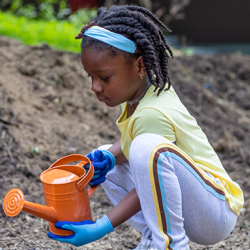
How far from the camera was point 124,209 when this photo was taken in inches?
53.8

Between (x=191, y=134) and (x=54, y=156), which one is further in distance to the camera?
(x=54, y=156)

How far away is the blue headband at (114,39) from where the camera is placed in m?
1.36

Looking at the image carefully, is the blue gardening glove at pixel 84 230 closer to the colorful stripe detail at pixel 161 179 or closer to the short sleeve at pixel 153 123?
the colorful stripe detail at pixel 161 179

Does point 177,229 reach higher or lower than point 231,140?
higher

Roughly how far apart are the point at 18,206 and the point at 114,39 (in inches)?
30.7

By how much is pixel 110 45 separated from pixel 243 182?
1.89 metres

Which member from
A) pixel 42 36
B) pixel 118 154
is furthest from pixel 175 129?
pixel 42 36

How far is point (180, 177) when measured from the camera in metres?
1.29

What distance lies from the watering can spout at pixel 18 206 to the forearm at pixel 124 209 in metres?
0.26

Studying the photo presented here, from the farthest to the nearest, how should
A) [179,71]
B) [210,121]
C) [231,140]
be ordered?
1. [179,71]
2. [210,121]
3. [231,140]

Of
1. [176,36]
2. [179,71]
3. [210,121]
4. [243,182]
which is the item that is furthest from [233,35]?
[243,182]

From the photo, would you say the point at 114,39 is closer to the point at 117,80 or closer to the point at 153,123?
the point at 117,80

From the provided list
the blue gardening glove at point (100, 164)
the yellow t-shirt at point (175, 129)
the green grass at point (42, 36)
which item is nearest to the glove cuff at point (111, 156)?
the blue gardening glove at point (100, 164)

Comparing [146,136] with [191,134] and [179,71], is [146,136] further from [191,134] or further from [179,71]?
[179,71]
